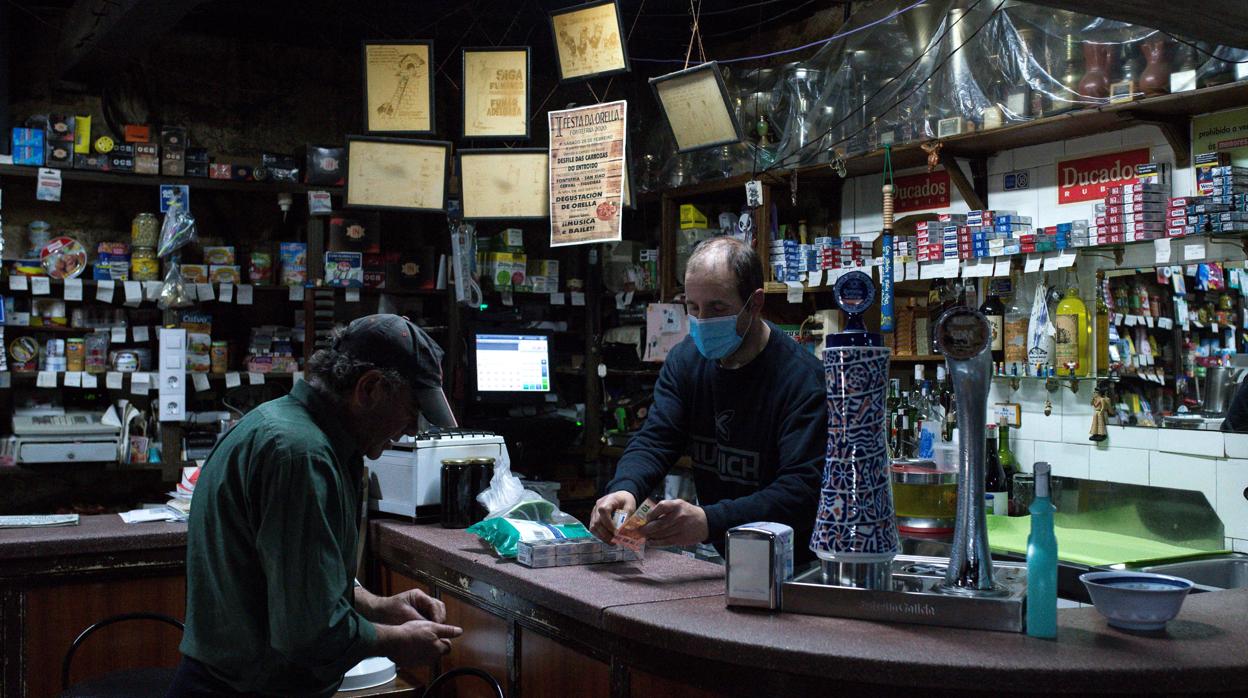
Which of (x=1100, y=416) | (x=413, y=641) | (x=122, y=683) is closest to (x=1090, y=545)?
(x=1100, y=416)

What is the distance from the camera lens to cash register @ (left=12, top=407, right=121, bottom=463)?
18.6 ft

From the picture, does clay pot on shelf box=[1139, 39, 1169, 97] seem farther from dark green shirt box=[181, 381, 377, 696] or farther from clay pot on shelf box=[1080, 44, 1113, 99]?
dark green shirt box=[181, 381, 377, 696]

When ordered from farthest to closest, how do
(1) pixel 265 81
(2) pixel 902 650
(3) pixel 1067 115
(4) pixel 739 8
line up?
(1) pixel 265 81 → (4) pixel 739 8 → (3) pixel 1067 115 → (2) pixel 902 650

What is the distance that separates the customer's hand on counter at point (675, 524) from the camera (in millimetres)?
2307

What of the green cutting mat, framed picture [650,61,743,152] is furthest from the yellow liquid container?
framed picture [650,61,743,152]

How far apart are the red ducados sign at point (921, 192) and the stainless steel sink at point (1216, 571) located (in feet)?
7.36

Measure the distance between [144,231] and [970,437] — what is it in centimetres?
533

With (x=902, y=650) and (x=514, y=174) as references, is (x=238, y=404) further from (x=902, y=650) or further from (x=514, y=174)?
(x=902, y=650)

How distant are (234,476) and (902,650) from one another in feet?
3.90

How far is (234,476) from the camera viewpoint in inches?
75.5

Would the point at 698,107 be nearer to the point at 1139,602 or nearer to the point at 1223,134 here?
the point at 1223,134

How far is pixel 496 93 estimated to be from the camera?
4781 mm

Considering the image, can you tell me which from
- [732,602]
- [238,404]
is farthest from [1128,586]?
[238,404]

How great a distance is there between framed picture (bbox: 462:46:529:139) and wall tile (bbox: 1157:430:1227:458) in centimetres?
286
